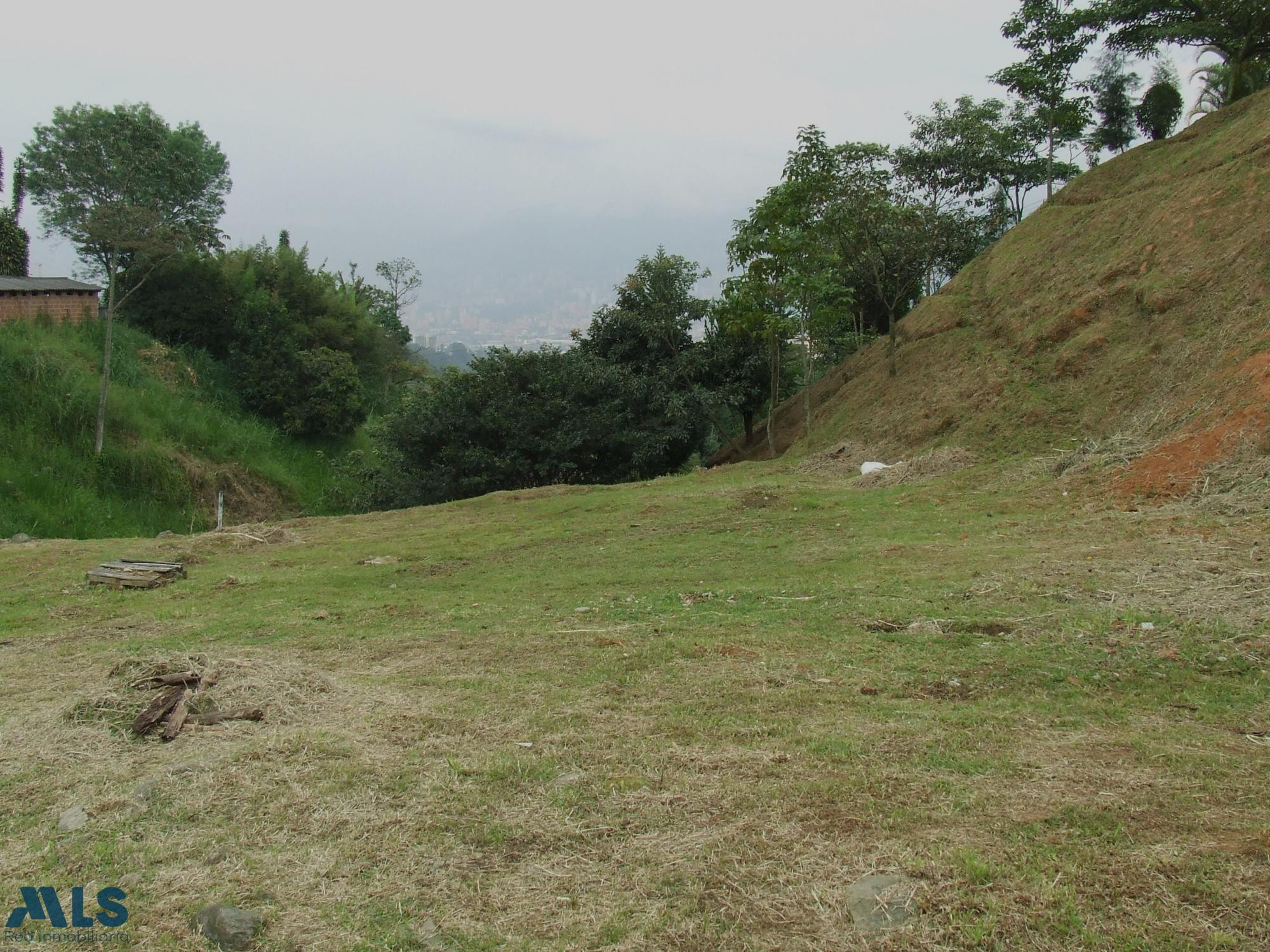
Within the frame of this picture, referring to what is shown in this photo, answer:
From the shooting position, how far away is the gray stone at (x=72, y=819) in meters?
4.46

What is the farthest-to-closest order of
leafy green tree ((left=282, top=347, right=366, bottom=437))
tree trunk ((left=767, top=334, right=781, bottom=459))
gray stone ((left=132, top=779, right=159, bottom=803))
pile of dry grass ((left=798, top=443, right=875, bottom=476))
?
leafy green tree ((left=282, top=347, right=366, bottom=437)) < tree trunk ((left=767, top=334, right=781, bottom=459)) < pile of dry grass ((left=798, top=443, right=875, bottom=476)) < gray stone ((left=132, top=779, right=159, bottom=803))

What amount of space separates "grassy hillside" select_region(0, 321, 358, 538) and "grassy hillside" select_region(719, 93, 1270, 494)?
21.3m

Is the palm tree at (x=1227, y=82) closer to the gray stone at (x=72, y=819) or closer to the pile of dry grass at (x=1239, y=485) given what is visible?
the pile of dry grass at (x=1239, y=485)

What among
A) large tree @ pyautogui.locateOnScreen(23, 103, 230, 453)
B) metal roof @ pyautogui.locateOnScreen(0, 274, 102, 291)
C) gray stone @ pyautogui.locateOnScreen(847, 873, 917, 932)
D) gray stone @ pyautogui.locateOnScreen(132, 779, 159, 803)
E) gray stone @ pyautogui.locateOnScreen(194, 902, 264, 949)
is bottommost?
gray stone @ pyautogui.locateOnScreen(194, 902, 264, 949)

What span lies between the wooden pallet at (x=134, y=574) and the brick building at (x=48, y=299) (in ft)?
87.5

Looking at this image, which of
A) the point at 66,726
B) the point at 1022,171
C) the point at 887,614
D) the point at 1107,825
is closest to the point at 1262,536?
the point at 887,614

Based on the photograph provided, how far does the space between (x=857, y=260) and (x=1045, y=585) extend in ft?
62.4

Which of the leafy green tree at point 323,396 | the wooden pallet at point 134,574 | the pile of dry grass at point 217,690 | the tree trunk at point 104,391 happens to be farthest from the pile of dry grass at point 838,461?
the leafy green tree at point 323,396

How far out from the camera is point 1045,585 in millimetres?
8602

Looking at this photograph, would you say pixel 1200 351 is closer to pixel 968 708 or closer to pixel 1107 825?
pixel 968 708

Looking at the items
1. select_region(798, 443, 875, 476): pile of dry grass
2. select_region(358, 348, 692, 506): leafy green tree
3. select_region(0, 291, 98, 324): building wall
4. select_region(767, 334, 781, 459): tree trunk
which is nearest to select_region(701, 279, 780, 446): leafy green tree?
select_region(767, 334, 781, 459): tree trunk

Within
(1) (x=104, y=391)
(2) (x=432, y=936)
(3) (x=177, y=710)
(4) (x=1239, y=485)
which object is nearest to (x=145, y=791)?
(3) (x=177, y=710)

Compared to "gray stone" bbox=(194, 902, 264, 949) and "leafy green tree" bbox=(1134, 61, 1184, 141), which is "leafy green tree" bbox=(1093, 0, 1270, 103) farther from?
"gray stone" bbox=(194, 902, 264, 949)

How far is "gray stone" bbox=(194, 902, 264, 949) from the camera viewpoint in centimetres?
351
